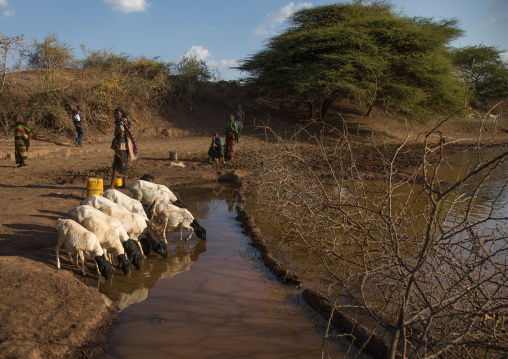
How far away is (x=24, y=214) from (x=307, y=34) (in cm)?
1635

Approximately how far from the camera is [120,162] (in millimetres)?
8844

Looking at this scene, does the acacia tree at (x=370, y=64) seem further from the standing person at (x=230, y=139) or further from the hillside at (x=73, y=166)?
the standing person at (x=230, y=139)

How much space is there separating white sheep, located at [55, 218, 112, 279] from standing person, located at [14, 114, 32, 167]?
7.11 metres

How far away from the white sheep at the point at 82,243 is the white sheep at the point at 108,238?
0.21 m

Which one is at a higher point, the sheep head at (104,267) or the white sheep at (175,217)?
the white sheep at (175,217)

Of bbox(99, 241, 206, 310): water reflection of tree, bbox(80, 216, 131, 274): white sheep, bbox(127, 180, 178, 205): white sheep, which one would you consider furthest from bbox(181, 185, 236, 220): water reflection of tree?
bbox(80, 216, 131, 274): white sheep

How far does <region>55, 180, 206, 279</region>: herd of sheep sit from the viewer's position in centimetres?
500

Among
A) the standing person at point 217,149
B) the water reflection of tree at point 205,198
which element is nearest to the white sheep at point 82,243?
the water reflection of tree at point 205,198

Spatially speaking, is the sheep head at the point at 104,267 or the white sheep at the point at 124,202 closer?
the sheep head at the point at 104,267

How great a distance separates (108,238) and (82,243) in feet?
1.33

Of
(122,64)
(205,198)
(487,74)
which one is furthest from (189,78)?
(487,74)

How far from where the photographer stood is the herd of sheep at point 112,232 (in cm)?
500

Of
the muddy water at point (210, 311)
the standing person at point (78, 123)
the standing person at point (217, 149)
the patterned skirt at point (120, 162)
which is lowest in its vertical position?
the muddy water at point (210, 311)

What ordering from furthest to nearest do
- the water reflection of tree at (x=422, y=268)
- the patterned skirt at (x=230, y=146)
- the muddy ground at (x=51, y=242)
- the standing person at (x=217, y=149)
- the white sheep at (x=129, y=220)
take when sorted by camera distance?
the patterned skirt at (x=230, y=146) → the standing person at (x=217, y=149) → the white sheep at (x=129, y=220) → the muddy ground at (x=51, y=242) → the water reflection of tree at (x=422, y=268)
